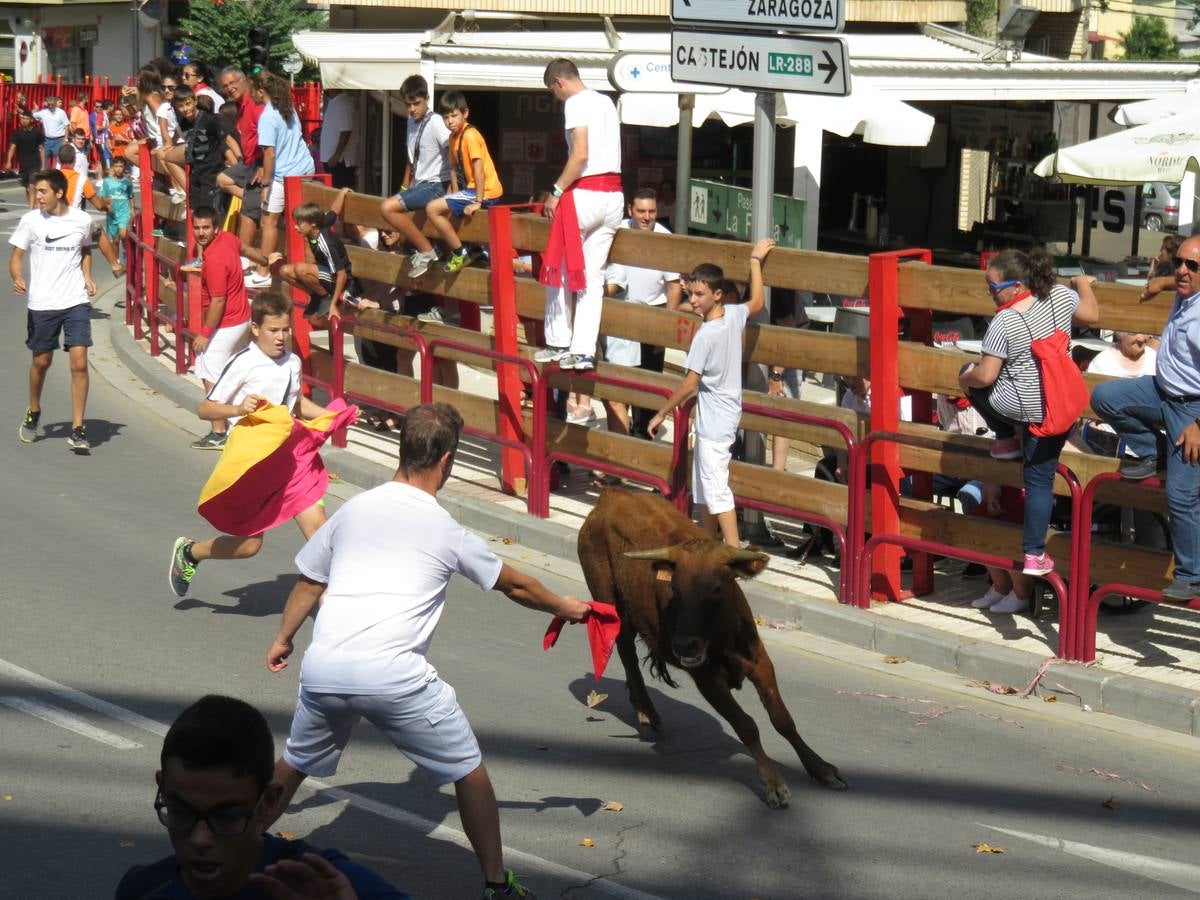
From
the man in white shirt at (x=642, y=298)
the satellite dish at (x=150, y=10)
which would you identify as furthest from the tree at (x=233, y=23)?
the man in white shirt at (x=642, y=298)

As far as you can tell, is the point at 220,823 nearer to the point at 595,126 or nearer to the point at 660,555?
the point at 660,555

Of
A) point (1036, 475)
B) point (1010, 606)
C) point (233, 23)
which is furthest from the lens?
point (233, 23)

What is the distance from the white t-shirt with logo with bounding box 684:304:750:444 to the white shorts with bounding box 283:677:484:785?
4561 mm

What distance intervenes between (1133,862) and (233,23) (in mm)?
39544

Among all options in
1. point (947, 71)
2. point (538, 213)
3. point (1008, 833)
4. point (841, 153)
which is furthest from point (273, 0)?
point (1008, 833)

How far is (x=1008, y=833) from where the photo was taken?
265 inches

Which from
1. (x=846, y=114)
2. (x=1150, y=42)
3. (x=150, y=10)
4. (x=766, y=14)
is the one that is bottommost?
(x=846, y=114)

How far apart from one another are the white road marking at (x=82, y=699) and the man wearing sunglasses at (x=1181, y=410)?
16.5 ft

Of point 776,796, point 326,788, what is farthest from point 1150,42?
point 326,788

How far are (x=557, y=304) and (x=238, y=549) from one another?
326 centimetres

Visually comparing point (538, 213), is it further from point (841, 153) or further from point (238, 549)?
point (841, 153)

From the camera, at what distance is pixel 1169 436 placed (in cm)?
830

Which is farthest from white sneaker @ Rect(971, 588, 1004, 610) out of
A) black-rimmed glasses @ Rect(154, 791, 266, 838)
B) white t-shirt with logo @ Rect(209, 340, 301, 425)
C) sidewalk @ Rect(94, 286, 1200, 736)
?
black-rimmed glasses @ Rect(154, 791, 266, 838)

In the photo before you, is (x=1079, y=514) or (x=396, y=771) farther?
(x=1079, y=514)
